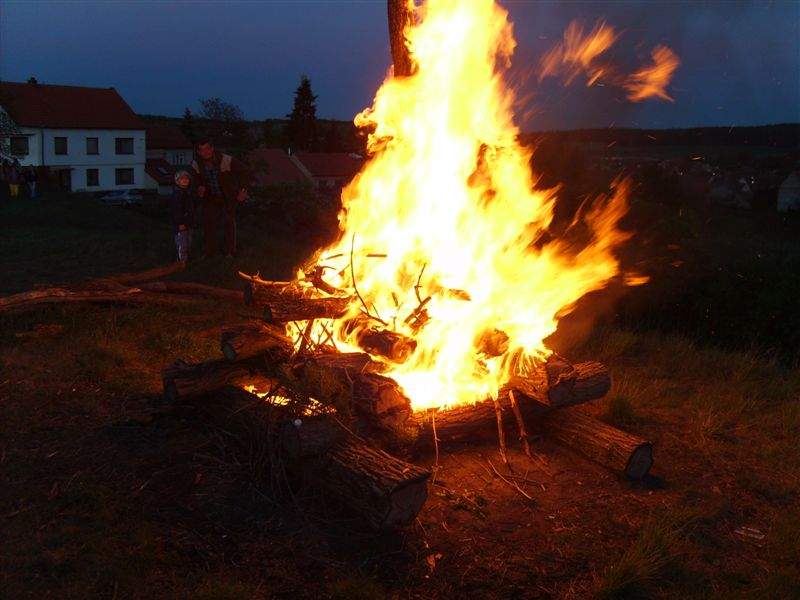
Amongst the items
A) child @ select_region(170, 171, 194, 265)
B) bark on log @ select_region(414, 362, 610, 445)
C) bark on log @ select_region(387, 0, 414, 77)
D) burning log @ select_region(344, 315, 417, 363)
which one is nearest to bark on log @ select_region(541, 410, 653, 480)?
bark on log @ select_region(414, 362, 610, 445)

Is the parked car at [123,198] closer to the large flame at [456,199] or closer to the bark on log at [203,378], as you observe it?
the large flame at [456,199]

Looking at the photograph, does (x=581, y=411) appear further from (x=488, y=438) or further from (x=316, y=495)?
(x=316, y=495)

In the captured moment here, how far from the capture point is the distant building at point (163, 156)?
5334 centimetres

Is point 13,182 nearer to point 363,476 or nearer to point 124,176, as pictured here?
point 124,176

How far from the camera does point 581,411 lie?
570cm

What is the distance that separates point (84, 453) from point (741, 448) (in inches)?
202

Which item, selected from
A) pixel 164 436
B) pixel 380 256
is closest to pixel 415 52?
pixel 380 256

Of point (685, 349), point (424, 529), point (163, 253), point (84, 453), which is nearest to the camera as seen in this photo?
point (424, 529)

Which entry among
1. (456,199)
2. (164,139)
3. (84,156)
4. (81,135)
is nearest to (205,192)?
(456,199)

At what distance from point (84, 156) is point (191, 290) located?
45115mm

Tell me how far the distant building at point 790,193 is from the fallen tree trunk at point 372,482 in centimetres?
4780

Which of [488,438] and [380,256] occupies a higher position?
[380,256]

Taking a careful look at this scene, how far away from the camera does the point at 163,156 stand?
6003 cm

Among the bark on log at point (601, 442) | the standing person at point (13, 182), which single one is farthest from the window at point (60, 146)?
the bark on log at point (601, 442)
